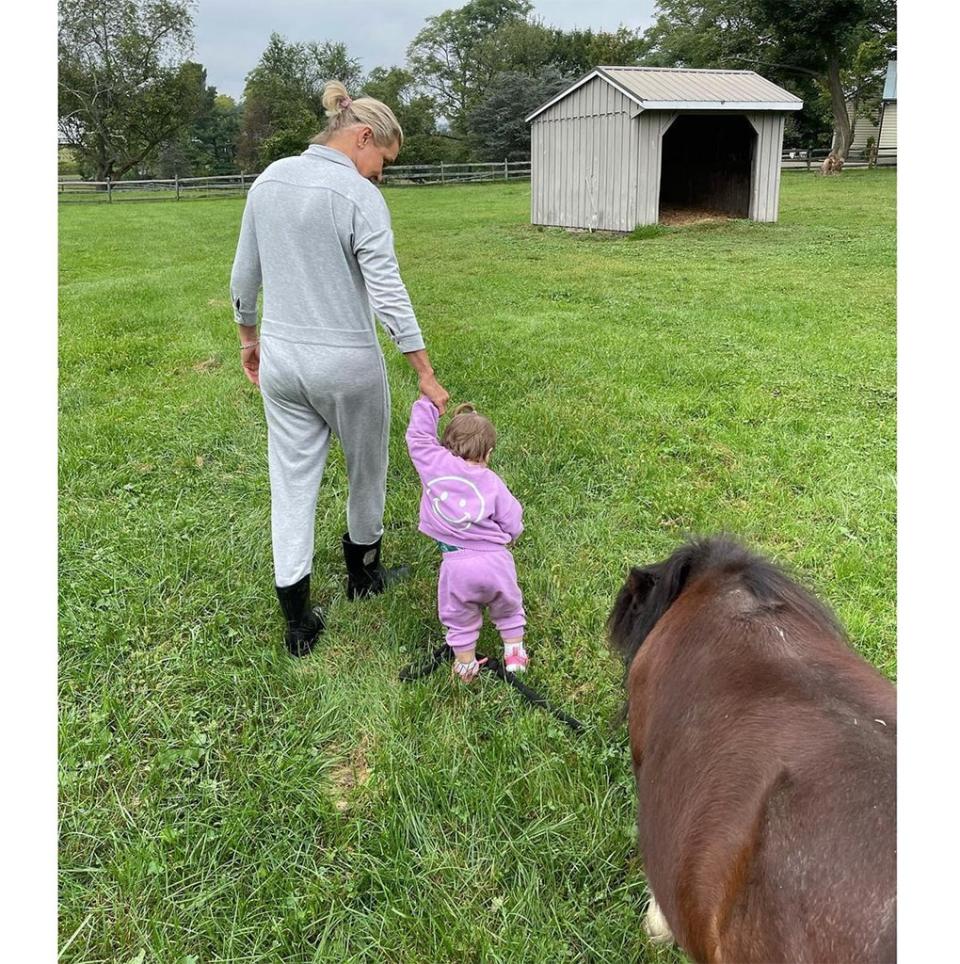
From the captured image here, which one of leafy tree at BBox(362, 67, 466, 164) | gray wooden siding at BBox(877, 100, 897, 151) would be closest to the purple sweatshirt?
leafy tree at BBox(362, 67, 466, 164)

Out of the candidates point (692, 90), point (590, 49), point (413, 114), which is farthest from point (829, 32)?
point (692, 90)

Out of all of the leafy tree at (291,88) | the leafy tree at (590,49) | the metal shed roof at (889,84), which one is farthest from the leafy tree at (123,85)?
the metal shed roof at (889,84)

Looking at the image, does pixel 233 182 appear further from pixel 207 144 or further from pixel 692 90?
pixel 692 90

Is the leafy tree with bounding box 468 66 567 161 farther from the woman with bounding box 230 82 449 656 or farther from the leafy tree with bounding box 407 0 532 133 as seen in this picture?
the woman with bounding box 230 82 449 656

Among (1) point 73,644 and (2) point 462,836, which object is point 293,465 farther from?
(2) point 462,836

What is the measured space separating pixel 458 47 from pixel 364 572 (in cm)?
1059

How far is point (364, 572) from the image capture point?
3395 mm

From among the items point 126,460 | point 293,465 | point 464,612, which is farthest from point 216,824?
point 126,460

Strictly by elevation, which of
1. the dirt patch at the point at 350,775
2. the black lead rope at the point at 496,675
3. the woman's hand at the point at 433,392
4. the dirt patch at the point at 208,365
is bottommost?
the dirt patch at the point at 350,775

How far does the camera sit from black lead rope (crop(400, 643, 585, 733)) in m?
2.64

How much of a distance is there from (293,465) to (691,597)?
5.22ft

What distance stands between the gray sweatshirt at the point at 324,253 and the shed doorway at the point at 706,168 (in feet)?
48.6

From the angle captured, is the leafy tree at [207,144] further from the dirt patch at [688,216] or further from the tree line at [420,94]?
the dirt patch at [688,216]

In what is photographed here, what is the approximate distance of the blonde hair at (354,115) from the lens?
102 inches
